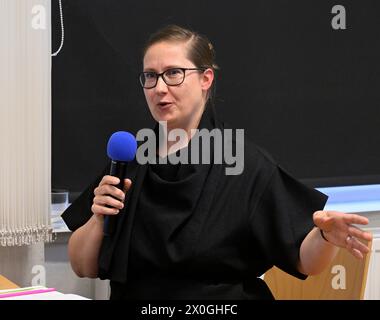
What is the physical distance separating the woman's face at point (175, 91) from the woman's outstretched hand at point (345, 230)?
0.49 meters

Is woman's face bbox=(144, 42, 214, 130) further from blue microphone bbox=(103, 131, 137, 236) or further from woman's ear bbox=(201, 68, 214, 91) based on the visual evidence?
blue microphone bbox=(103, 131, 137, 236)

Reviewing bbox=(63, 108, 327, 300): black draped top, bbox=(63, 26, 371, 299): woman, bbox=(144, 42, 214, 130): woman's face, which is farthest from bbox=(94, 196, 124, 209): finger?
bbox=(144, 42, 214, 130): woman's face

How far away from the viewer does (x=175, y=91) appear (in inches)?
72.3

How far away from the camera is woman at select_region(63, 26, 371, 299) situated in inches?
69.1

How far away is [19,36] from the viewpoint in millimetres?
2439

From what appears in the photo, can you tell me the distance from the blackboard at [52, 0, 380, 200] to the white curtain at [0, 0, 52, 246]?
8.1 inches

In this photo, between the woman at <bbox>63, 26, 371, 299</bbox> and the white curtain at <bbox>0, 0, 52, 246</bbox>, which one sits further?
the white curtain at <bbox>0, 0, 52, 246</bbox>

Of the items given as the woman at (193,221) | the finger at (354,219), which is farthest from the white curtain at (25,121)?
the finger at (354,219)

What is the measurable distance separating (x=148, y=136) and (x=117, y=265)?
378 millimetres

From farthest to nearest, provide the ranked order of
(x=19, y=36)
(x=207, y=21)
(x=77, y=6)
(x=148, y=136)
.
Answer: (x=207, y=21), (x=77, y=6), (x=19, y=36), (x=148, y=136)

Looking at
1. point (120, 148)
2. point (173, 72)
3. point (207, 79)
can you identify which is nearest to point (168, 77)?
point (173, 72)

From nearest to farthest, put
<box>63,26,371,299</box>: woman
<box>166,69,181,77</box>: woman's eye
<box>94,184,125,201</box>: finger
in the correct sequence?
<box>94,184,125,201</box>: finger, <box>63,26,371,299</box>: woman, <box>166,69,181,77</box>: woman's eye
